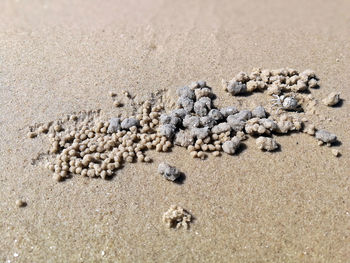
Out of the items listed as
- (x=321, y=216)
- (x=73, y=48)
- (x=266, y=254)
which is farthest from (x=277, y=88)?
(x=73, y=48)

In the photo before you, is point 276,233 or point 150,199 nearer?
point 276,233

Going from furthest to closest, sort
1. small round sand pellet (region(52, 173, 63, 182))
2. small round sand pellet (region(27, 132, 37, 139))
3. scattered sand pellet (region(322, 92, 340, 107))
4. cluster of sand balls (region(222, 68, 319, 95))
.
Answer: cluster of sand balls (region(222, 68, 319, 95)), scattered sand pellet (region(322, 92, 340, 107)), small round sand pellet (region(27, 132, 37, 139)), small round sand pellet (region(52, 173, 63, 182))

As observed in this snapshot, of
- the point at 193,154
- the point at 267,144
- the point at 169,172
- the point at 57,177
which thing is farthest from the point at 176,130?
the point at 57,177

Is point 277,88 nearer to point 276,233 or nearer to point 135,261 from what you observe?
point 276,233

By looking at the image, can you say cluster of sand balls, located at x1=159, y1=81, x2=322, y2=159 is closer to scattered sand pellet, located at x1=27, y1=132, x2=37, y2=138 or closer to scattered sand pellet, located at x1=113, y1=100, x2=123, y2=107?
scattered sand pellet, located at x1=113, y1=100, x2=123, y2=107

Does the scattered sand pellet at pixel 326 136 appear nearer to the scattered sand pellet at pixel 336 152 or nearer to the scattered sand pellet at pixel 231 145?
the scattered sand pellet at pixel 336 152

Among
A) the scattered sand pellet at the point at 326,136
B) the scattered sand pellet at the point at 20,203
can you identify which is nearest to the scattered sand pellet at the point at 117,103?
the scattered sand pellet at the point at 20,203

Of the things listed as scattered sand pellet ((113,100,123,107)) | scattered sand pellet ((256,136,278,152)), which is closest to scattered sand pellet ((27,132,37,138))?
scattered sand pellet ((113,100,123,107))
